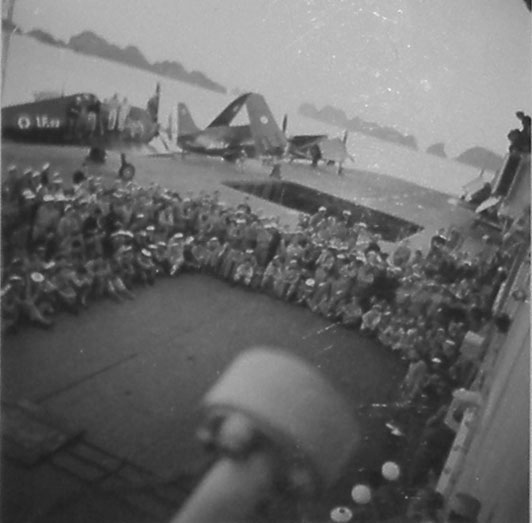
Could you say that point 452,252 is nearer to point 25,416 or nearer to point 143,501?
point 143,501

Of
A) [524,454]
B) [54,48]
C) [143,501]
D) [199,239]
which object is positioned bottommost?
[143,501]

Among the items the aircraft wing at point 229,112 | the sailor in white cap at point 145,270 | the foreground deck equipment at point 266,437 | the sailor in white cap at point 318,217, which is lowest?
the foreground deck equipment at point 266,437

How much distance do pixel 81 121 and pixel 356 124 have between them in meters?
0.66

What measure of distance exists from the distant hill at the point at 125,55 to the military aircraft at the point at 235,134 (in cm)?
7

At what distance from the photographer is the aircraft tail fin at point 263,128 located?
1687 millimetres

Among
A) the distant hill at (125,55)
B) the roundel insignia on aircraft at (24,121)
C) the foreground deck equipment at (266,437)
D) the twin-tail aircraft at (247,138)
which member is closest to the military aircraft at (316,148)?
the twin-tail aircraft at (247,138)

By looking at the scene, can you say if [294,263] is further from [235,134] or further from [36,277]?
[36,277]

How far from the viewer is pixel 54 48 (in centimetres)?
159

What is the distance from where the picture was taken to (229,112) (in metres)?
1.67

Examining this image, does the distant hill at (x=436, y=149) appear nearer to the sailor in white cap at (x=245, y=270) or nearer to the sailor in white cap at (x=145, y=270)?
the sailor in white cap at (x=245, y=270)

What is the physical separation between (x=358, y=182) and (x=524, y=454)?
2.68ft

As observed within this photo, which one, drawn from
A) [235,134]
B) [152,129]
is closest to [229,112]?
[235,134]

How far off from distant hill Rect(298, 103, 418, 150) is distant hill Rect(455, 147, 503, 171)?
14cm

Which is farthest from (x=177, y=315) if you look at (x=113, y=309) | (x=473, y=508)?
(x=473, y=508)
